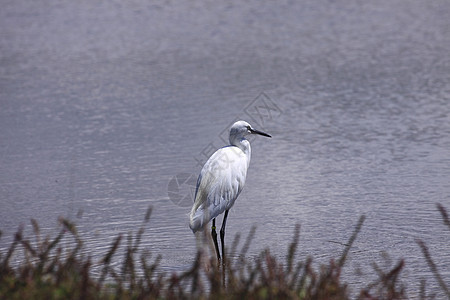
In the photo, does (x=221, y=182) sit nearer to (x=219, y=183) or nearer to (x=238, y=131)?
(x=219, y=183)

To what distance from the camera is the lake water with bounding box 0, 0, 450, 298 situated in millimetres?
6625

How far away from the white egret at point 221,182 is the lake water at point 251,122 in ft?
1.04

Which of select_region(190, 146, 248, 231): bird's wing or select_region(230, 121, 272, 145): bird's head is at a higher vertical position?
select_region(230, 121, 272, 145): bird's head

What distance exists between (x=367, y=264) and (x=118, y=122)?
17.1ft

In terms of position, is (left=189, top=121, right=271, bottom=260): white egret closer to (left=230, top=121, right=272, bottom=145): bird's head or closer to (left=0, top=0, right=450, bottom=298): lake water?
(left=230, top=121, right=272, bottom=145): bird's head

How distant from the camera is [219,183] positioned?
20.6ft

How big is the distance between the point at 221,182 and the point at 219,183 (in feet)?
0.07

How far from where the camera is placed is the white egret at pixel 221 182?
6207 mm

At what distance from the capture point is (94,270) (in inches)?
227

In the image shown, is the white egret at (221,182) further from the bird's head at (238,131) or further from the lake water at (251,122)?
the lake water at (251,122)

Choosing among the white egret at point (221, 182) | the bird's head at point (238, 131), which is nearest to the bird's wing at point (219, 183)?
the white egret at point (221, 182)

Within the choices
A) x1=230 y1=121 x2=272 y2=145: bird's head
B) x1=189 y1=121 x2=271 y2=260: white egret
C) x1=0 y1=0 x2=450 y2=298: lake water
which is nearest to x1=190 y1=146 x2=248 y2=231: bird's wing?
x1=189 y1=121 x2=271 y2=260: white egret

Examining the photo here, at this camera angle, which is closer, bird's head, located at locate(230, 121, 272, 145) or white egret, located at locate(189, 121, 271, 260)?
white egret, located at locate(189, 121, 271, 260)

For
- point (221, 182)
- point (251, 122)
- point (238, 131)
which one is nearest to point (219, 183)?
point (221, 182)
